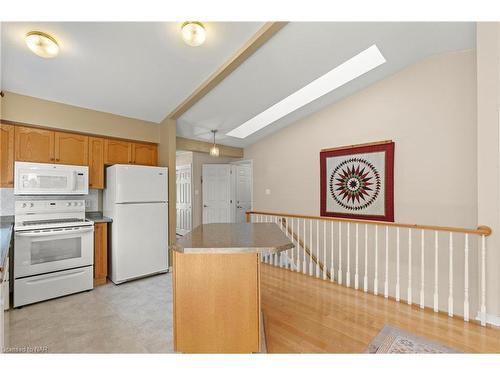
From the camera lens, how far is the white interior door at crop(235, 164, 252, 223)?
19.1 ft

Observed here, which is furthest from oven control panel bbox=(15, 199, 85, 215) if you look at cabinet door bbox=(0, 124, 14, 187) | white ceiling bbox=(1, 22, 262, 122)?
white ceiling bbox=(1, 22, 262, 122)

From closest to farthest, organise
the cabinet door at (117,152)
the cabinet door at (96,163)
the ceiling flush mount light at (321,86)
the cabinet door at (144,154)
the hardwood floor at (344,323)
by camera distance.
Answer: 1. the hardwood floor at (344,323)
2. the ceiling flush mount light at (321,86)
3. the cabinet door at (96,163)
4. the cabinet door at (117,152)
5. the cabinet door at (144,154)

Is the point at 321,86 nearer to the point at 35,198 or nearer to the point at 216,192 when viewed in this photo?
the point at 216,192

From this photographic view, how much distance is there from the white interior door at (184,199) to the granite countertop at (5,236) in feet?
11.0

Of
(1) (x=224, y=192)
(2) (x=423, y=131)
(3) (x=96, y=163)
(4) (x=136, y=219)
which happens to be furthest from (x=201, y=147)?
(2) (x=423, y=131)

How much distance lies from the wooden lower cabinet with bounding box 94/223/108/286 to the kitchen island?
2054 mm

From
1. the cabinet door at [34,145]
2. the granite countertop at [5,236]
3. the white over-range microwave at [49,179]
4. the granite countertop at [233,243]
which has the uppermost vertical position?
the cabinet door at [34,145]

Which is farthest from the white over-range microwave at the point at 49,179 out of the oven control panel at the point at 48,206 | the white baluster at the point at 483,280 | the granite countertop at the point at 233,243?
the white baluster at the point at 483,280

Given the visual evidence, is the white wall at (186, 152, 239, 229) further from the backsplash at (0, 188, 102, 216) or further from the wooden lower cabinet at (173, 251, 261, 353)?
the wooden lower cabinet at (173, 251, 261, 353)

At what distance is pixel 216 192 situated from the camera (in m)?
5.81

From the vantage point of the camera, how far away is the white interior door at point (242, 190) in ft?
19.1

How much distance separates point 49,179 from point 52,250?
32.2 inches

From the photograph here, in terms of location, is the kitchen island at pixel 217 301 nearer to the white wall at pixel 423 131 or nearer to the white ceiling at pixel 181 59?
the white ceiling at pixel 181 59
